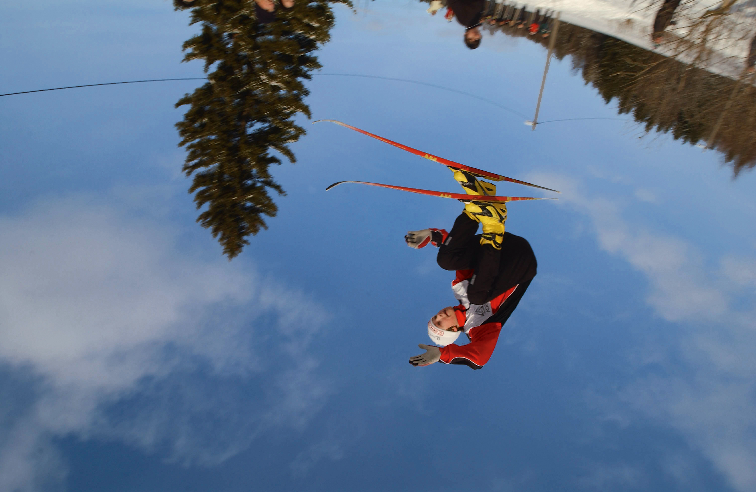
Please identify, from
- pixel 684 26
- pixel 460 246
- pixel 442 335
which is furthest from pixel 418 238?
pixel 684 26

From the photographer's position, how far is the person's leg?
16.1 ft

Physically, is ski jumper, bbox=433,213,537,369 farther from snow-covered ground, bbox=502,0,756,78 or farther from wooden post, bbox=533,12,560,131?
snow-covered ground, bbox=502,0,756,78

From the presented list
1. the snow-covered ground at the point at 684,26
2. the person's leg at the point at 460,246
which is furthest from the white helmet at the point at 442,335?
the snow-covered ground at the point at 684,26

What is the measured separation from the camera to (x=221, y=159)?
889 cm

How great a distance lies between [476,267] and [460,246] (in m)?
0.31

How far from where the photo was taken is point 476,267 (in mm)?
4945

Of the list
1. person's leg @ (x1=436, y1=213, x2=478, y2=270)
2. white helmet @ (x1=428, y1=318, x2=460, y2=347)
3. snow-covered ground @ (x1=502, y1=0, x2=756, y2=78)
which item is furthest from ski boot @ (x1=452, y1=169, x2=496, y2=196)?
snow-covered ground @ (x1=502, y1=0, x2=756, y2=78)

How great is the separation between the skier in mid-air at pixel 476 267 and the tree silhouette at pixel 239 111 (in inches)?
199

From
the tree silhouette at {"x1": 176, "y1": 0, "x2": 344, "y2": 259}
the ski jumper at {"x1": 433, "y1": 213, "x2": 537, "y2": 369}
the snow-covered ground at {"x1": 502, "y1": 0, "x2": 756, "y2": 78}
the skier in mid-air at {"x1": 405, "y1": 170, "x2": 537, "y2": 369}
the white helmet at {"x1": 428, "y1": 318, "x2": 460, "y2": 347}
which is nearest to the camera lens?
the skier in mid-air at {"x1": 405, "y1": 170, "x2": 537, "y2": 369}

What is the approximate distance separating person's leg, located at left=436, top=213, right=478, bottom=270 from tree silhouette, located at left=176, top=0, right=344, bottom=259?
16.5 feet

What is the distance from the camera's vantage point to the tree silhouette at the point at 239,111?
8867 mm

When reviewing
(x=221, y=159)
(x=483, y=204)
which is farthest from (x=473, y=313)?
(x=221, y=159)

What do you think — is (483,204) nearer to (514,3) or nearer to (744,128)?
(514,3)

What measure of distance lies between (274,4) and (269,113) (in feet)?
7.66
